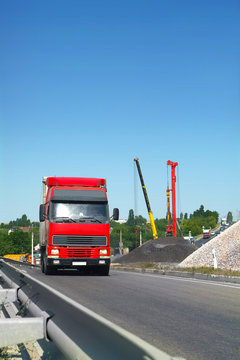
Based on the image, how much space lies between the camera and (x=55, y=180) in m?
21.0

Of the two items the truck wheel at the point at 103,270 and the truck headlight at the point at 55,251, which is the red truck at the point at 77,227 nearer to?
the truck headlight at the point at 55,251

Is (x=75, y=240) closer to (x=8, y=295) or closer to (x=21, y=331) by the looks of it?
(x=8, y=295)

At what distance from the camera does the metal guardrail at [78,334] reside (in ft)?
10.1

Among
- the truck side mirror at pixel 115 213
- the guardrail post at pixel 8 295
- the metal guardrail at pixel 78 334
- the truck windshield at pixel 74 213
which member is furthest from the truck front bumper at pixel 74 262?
the metal guardrail at pixel 78 334

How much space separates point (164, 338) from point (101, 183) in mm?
14713

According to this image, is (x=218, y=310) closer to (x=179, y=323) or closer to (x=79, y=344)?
(x=179, y=323)

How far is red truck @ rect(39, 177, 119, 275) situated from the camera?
19984mm

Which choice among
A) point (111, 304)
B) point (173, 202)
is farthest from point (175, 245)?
point (111, 304)

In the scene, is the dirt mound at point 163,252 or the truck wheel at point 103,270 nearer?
Answer: the truck wheel at point 103,270

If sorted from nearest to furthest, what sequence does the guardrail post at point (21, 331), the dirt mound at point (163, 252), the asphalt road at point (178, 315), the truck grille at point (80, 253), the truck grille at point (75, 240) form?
the guardrail post at point (21, 331) → the asphalt road at point (178, 315) → the truck grille at point (75, 240) → the truck grille at point (80, 253) → the dirt mound at point (163, 252)

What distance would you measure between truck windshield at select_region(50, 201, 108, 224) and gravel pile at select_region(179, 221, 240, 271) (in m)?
10.9

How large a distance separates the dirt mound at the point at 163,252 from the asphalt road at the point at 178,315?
123 ft

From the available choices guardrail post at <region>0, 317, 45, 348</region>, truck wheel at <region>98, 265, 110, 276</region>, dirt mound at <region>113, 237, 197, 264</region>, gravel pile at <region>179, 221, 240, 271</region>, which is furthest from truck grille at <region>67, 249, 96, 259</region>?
dirt mound at <region>113, 237, 197, 264</region>

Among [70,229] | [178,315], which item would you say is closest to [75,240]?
[70,229]
